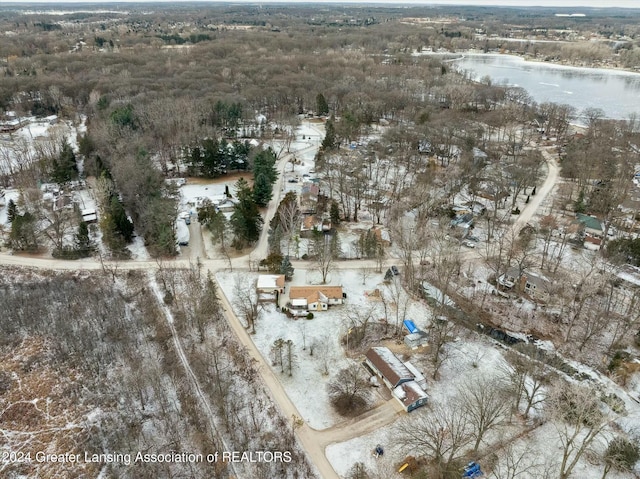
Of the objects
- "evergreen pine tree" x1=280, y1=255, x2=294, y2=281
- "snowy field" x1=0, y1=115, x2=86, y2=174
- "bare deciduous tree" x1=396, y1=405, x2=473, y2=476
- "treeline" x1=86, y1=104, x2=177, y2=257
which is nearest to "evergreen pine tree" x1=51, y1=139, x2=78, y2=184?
"treeline" x1=86, y1=104, x2=177, y2=257

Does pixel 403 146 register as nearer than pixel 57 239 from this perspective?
No

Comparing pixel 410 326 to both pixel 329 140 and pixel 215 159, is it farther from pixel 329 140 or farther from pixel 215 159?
pixel 329 140

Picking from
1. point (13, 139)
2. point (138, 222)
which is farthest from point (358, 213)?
point (13, 139)

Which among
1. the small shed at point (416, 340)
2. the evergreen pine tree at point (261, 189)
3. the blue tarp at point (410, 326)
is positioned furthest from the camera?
the evergreen pine tree at point (261, 189)

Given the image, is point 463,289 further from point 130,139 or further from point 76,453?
point 130,139

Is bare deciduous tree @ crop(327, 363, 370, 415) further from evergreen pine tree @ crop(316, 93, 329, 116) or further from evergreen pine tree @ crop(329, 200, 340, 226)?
evergreen pine tree @ crop(316, 93, 329, 116)

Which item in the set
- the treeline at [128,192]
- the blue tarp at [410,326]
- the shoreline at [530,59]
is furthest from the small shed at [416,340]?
the shoreline at [530,59]

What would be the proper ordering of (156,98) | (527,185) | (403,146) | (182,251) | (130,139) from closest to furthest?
(182,251)
(527,185)
(130,139)
(403,146)
(156,98)

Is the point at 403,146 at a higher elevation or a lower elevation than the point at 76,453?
higher

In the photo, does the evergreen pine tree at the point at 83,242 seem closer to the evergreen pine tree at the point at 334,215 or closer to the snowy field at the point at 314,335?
the snowy field at the point at 314,335

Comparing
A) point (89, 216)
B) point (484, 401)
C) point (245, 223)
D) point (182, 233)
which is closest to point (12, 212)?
point (89, 216)
